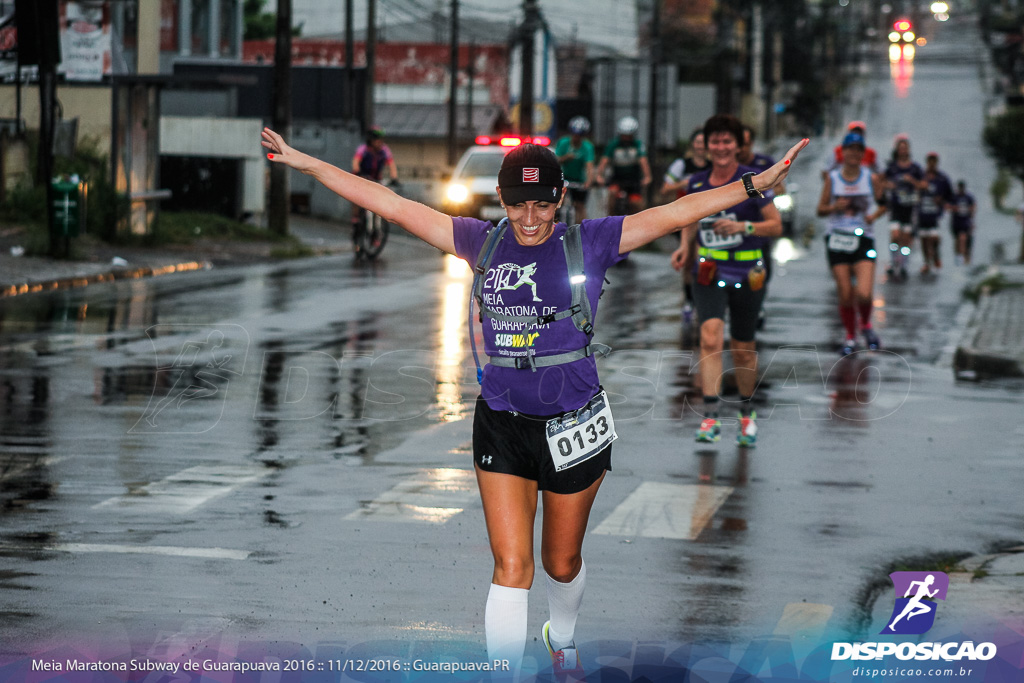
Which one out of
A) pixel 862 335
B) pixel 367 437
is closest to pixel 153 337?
pixel 367 437

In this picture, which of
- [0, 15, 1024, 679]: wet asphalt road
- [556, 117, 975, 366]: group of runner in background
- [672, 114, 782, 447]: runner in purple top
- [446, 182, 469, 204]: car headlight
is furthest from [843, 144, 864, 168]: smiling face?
[446, 182, 469, 204]: car headlight

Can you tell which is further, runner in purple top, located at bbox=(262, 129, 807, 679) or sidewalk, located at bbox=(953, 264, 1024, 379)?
sidewalk, located at bbox=(953, 264, 1024, 379)

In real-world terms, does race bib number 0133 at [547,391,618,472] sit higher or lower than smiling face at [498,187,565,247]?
lower

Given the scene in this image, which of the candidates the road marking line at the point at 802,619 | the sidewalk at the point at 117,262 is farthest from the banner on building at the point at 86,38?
the road marking line at the point at 802,619

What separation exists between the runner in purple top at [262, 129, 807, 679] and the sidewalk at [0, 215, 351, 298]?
14309mm

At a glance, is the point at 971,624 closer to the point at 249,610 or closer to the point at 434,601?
the point at 434,601

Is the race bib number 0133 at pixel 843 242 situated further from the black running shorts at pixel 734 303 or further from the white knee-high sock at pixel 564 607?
the white knee-high sock at pixel 564 607

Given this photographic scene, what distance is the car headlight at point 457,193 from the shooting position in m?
30.8

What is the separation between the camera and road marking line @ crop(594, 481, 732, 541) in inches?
320

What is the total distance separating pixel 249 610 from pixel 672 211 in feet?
7.68

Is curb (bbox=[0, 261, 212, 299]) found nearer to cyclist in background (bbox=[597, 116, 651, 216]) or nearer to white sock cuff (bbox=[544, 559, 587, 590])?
cyclist in background (bbox=[597, 116, 651, 216])

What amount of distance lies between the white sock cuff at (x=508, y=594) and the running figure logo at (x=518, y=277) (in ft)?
3.21

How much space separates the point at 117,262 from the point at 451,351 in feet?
30.5

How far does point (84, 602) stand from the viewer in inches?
256
